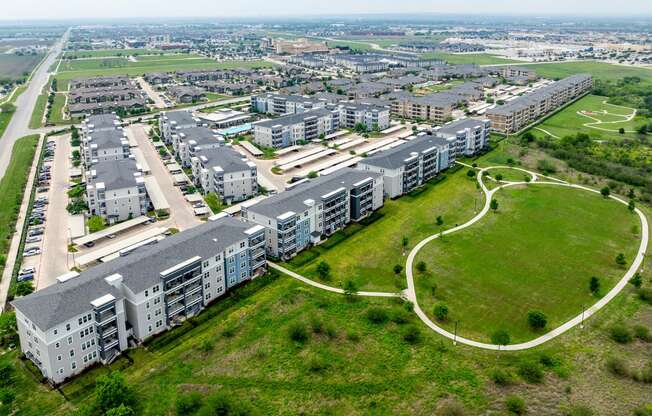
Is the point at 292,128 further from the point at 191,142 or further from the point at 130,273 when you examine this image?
the point at 130,273

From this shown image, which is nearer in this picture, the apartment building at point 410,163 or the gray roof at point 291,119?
the apartment building at point 410,163

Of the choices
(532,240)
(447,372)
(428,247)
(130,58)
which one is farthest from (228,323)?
(130,58)

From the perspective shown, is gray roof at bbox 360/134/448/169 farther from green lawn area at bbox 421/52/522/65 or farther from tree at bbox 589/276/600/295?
green lawn area at bbox 421/52/522/65

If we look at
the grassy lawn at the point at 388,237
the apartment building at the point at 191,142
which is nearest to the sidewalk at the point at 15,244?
the apartment building at the point at 191,142

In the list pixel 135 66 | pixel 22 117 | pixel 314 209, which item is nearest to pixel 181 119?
pixel 314 209

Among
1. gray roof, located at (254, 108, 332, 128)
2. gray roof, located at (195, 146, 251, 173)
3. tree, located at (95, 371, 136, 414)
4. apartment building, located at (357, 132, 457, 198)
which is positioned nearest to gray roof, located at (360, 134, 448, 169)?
apartment building, located at (357, 132, 457, 198)

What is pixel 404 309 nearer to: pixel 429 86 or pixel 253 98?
pixel 253 98

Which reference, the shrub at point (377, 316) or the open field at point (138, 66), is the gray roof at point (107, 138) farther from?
the open field at point (138, 66)
